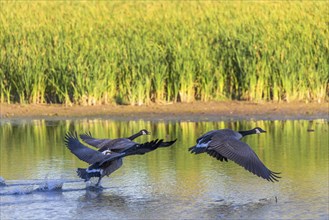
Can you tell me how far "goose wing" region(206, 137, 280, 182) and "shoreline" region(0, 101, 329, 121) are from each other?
5902 millimetres

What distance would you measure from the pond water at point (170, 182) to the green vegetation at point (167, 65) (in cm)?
211

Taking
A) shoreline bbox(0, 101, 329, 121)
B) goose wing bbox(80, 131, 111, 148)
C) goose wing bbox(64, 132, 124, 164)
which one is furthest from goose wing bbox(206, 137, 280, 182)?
shoreline bbox(0, 101, 329, 121)

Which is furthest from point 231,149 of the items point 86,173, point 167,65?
point 167,65

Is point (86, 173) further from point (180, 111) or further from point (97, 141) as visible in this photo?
point (180, 111)

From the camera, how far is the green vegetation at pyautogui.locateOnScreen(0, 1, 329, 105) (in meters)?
17.8

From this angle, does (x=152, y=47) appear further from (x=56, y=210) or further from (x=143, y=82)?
(x=56, y=210)

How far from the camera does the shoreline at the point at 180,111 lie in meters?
16.9

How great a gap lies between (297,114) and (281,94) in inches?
45.0

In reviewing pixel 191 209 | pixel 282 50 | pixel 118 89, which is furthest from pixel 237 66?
pixel 191 209

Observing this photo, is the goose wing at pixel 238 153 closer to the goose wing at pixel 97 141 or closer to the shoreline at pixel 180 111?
the goose wing at pixel 97 141

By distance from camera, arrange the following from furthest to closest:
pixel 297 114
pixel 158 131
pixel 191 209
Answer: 1. pixel 297 114
2. pixel 158 131
3. pixel 191 209

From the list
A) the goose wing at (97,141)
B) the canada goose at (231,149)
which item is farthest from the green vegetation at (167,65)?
the canada goose at (231,149)

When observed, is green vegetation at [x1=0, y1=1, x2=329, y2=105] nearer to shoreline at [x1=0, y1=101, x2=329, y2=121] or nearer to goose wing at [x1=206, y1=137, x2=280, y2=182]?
shoreline at [x1=0, y1=101, x2=329, y2=121]

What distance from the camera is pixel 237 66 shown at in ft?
59.7
